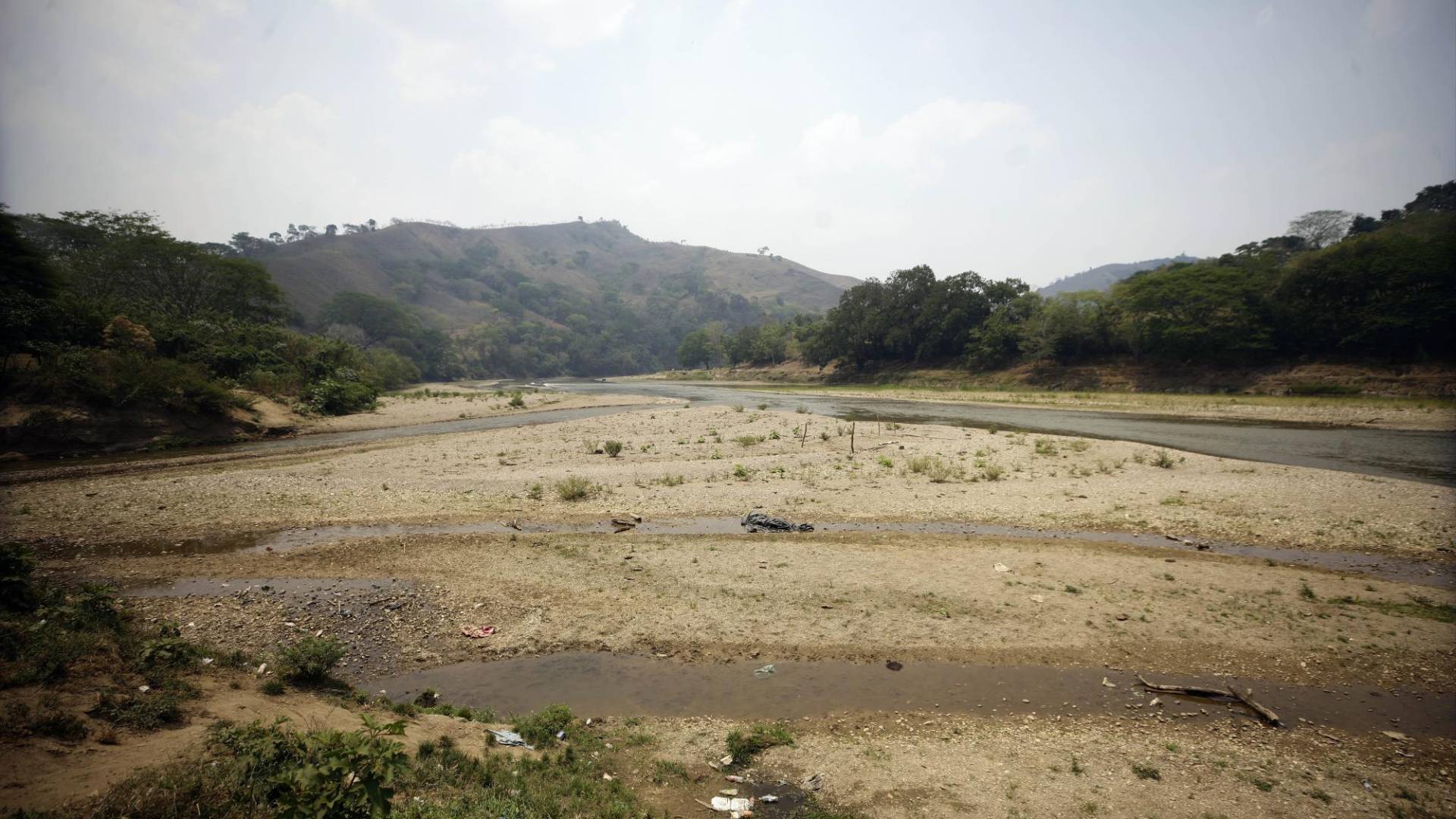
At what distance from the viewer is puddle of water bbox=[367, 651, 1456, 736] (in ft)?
21.9

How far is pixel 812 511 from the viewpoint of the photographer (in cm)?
1551

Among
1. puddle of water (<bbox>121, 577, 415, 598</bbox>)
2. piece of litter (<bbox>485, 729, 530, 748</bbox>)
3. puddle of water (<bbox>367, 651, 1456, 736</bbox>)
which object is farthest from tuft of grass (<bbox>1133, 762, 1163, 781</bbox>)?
puddle of water (<bbox>121, 577, 415, 598</bbox>)

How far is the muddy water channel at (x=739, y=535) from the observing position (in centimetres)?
1114

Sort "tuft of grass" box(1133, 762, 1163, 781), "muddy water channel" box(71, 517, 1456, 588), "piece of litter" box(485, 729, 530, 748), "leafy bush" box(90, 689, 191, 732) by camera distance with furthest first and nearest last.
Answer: "muddy water channel" box(71, 517, 1456, 588), "piece of litter" box(485, 729, 530, 748), "tuft of grass" box(1133, 762, 1163, 781), "leafy bush" box(90, 689, 191, 732)

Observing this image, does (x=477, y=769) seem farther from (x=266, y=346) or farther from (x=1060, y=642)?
(x=266, y=346)

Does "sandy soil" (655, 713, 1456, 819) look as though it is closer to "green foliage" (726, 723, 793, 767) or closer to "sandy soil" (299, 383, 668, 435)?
"green foliage" (726, 723, 793, 767)

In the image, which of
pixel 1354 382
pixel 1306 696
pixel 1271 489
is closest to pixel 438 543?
pixel 1306 696

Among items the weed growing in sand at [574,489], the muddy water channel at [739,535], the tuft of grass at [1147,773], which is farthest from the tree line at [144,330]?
the tuft of grass at [1147,773]

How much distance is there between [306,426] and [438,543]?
2851cm

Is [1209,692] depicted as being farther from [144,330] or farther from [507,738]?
[144,330]

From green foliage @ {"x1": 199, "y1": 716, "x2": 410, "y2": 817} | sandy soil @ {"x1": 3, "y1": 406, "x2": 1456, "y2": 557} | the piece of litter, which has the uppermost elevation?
green foliage @ {"x1": 199, "y1": 716, "x2": 410, "y2": 817}

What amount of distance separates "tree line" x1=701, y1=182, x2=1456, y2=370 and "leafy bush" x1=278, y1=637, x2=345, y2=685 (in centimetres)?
6909

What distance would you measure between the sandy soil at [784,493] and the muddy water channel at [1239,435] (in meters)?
3.70

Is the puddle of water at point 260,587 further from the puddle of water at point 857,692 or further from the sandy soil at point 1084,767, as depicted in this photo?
the sandy soil at point 1084,767
